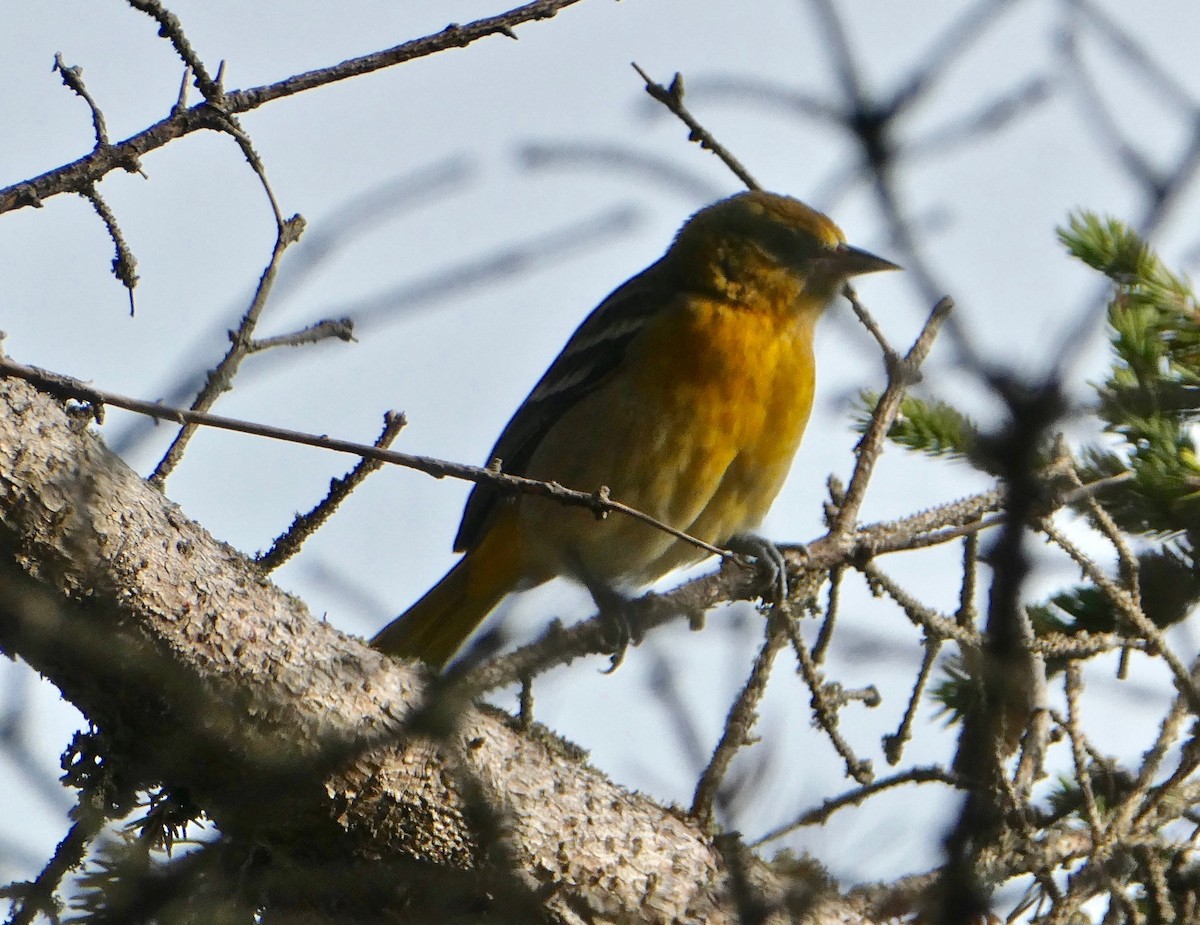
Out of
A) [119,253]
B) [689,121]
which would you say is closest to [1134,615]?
[689,121]

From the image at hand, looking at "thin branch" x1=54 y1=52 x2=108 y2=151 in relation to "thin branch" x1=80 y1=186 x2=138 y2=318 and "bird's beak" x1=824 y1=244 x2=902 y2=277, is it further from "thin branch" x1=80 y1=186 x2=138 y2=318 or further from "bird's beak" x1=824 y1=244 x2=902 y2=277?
"bird's beak" x1=824 y1=244 x2=902 y2=277

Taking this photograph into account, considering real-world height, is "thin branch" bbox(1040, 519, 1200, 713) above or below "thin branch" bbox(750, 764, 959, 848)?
above

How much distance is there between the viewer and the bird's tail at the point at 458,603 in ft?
Result: 14.8

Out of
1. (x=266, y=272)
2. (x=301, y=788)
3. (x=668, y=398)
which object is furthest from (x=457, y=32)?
(x=668, y=398)

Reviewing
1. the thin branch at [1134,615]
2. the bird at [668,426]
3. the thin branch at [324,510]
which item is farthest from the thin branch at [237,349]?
the thin branch at [1134,615]

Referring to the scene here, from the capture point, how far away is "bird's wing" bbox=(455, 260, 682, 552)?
4727 millimetres

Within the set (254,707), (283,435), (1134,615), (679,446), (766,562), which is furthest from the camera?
(679,446)

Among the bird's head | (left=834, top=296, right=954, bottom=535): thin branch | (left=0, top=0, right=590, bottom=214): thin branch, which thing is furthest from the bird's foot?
(left=0, top=0, right=590, bottom=214): thin branch

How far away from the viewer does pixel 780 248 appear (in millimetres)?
4879

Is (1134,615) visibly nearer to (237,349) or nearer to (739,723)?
(739,723)

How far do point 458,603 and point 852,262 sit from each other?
1.84 metres

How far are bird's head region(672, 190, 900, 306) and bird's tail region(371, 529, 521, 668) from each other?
1276 millimetres

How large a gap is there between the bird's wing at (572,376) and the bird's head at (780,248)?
21 centimetres

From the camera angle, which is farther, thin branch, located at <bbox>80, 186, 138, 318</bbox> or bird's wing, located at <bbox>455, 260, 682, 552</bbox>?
bird's wing, located at <bbox>455, 260, 682, 552</bbox>
